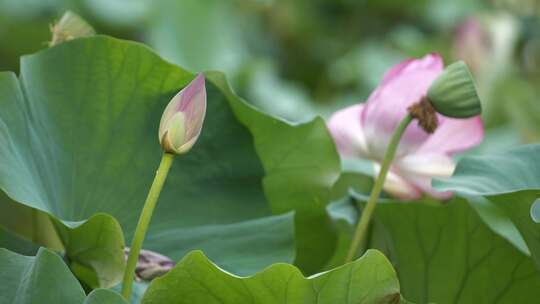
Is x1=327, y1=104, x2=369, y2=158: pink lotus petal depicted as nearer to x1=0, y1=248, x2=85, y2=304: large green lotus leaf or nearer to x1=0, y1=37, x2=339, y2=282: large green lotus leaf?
x1=0, y1=37, x2=339, y2=282: large green lotus leaf

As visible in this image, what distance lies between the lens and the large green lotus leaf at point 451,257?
0.66 m

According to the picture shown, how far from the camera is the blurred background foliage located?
2.28m

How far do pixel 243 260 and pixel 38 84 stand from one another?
0.18 meters

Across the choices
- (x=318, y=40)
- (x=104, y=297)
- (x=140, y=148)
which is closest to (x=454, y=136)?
(x=140, y=148)

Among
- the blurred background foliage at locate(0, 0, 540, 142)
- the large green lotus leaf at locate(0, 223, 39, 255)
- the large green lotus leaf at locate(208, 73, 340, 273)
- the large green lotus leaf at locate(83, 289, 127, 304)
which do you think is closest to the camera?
the large green lotus leaf at locate(83, 289, 127, 304)

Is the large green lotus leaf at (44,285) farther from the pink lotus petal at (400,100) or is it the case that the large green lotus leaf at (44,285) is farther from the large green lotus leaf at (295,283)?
the pink lotus petal at (400,100)

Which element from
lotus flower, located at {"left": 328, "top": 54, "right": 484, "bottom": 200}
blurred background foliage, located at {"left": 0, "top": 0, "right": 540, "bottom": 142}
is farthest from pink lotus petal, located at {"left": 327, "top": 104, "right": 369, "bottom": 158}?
blurred background foliage, located at {"left": 0, "top": 0, "right": 540, "bottom": 142}

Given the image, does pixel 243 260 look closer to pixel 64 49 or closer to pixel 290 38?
pixel 64 49

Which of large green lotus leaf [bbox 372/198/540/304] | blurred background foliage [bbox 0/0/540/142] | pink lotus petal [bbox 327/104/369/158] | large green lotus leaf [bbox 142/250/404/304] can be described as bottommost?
blurred background foliage [bbox 0/0/540/142]

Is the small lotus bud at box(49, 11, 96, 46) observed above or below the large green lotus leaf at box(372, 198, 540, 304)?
above

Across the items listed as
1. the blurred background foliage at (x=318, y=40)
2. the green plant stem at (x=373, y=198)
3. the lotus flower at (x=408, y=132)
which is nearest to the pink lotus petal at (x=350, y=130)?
the lotus flower at (x=408, y=132)

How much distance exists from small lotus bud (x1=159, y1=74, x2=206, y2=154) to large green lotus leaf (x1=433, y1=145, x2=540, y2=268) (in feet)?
0.51

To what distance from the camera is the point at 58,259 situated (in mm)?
537

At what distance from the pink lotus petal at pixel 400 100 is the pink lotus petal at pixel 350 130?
17mm
